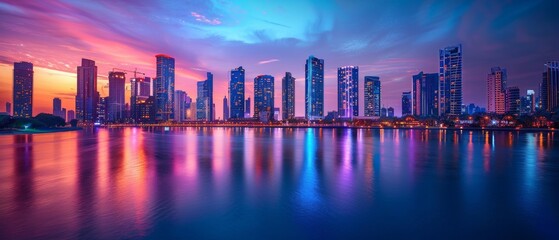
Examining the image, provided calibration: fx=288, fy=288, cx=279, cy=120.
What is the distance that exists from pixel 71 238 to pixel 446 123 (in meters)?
212

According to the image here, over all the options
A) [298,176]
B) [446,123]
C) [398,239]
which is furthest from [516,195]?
[446,123]

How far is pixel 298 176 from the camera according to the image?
19.7 metres

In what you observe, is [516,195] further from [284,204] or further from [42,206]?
[42,206]

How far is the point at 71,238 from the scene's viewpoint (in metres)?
9.00

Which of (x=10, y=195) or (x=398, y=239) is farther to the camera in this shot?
(x=10, y=195)

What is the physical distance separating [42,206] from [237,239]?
9.57 meters

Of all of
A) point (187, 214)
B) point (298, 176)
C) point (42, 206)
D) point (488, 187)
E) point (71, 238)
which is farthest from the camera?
point (298, 176)

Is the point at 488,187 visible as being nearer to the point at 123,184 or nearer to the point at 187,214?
the point at 187,214

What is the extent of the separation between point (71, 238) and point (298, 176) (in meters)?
13.2

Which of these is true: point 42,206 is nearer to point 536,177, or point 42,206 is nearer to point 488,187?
point 488,187

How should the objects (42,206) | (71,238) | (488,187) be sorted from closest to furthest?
(71,238) < (42,206) < (488,187)

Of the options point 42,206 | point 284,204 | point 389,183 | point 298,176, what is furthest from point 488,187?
point 42,206

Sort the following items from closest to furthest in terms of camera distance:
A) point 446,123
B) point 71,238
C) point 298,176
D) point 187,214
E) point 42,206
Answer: point 71,238 < point 187,214 < point 42,206 < point 298,176 < point 446,123

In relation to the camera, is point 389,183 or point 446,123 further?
point 446,123
